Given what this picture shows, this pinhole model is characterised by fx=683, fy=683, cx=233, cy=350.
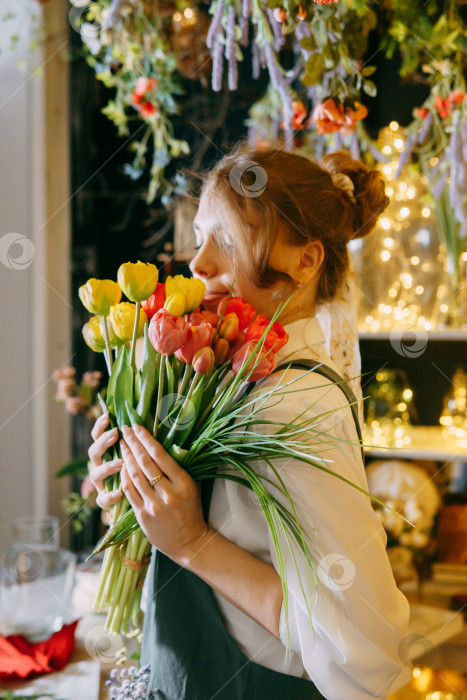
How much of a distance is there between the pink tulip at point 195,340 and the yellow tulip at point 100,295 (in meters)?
0.12

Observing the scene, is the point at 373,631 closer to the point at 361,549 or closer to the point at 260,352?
the point at 361,549

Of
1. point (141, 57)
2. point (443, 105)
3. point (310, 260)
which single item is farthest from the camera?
point (141, 57)

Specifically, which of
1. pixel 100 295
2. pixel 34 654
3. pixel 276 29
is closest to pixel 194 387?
pixel 100 295

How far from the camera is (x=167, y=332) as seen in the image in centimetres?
74

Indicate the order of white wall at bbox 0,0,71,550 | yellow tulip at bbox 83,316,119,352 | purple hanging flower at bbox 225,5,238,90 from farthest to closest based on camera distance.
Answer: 1. white wall at bbox 0,0,71,550
2. purple hanging flower at bbox 225,5,238,90
3. yellow tulip at bbox 83,316,119,352

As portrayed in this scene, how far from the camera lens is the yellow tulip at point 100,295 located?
32.5 inches

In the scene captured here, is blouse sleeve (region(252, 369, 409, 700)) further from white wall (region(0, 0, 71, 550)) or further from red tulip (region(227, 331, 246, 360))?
white wall (region(0, 0, 71, 550))

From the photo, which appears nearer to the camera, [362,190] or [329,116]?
[362,190]

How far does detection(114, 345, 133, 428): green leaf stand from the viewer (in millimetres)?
838

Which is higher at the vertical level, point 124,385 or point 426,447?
point 124,385

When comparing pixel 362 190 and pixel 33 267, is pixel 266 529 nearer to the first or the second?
pixel 362 190

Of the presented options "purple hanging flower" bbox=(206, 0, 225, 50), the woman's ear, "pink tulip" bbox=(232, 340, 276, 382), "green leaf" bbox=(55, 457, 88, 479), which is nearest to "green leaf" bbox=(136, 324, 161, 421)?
"pink tulip" bbox=(232, 340, 276, 382)

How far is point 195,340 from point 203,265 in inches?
7.6

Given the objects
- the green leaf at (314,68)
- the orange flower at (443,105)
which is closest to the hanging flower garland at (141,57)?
the green leaf at (314,68)
